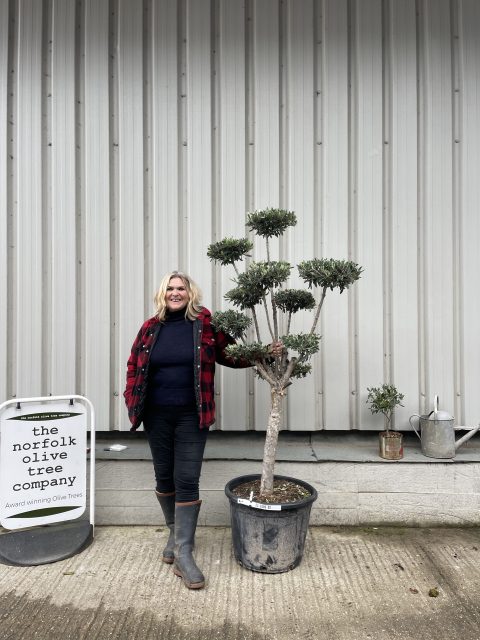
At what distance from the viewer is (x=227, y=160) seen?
12.1 feet

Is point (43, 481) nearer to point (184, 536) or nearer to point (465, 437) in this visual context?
point (184, 536)

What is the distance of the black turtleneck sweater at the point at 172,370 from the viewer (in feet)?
9.13

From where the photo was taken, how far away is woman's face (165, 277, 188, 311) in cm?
289

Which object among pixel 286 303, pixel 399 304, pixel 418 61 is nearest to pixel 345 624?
pixel 286 303

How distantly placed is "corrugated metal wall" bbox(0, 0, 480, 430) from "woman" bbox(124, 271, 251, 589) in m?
0.77

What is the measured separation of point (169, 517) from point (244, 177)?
258 cm

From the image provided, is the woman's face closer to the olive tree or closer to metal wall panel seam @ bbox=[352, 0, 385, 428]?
the olive tree

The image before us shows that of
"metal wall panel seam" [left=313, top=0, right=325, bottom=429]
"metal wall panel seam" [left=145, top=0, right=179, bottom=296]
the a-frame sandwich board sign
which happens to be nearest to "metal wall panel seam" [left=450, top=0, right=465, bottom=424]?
"metal wall panel seam" [left=313, top=0, right=325, bottom=429]

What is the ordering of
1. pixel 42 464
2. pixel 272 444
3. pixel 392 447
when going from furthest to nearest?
1. pixel 392 447
2. pixel 42 464
3. pixel 272 444

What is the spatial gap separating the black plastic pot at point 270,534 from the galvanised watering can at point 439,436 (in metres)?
1.11

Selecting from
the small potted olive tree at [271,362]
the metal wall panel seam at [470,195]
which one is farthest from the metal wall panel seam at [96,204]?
the metal wall panel seam at [470,195]

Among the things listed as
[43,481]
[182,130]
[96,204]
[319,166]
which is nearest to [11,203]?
[96,204]

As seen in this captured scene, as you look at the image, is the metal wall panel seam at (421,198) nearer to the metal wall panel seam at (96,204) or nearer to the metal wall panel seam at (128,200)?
the metal wall panel seam at (128,200)

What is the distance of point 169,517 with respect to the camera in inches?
118
